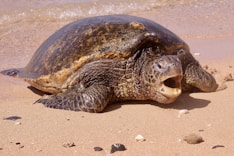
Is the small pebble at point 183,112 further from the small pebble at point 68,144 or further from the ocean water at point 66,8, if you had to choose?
the ocean water at point 66,8

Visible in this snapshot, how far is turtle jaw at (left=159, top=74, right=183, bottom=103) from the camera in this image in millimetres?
5160

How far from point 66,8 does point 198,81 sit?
26.9ft

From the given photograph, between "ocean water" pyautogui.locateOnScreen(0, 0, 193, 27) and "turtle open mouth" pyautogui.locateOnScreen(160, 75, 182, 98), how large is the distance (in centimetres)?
792

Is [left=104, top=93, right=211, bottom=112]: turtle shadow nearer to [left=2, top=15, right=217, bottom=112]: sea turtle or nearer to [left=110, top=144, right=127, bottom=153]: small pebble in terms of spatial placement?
[left=2, top=15, right=217, bottom=112]: sea turtle

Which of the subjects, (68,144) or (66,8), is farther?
(66,8)

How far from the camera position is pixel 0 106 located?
5.55 meters

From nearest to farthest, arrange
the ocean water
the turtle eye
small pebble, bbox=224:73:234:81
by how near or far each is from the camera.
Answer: the turtle eye, small pebble, bbox=224:73:234:81, the ocean water

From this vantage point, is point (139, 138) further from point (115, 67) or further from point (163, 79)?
point (115, 67)

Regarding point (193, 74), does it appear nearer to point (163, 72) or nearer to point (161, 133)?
point (163, 72)

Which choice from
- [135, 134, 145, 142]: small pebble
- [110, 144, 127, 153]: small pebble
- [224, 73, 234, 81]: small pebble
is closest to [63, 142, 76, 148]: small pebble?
[110, 144, 127, 153]: small pebble

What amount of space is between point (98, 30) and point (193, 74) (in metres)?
1.26

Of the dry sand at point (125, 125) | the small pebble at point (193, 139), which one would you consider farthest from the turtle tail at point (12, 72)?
the small pebble at point (193, 139)

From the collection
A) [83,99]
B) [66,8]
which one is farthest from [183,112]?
[66,8]

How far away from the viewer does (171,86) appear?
17.7 ft
